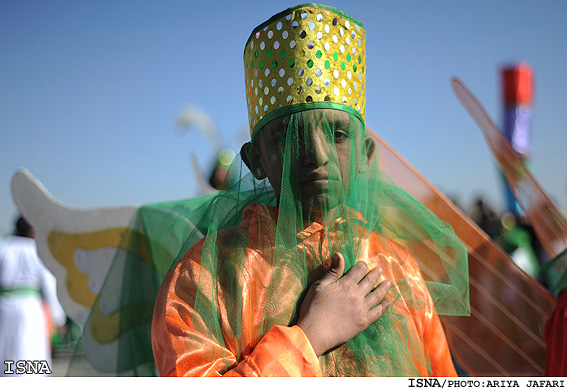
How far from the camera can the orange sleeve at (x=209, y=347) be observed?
1.15m

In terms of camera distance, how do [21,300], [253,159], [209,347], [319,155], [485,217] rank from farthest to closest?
[485,217]
[21,300]
[253,159]
[319,155]
[209,347]

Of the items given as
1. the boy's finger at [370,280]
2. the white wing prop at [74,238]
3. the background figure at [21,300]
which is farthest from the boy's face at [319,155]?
the background figure at [21,300]

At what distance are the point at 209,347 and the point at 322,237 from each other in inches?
16.4

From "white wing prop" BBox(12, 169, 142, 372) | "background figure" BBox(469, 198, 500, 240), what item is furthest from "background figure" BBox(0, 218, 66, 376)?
"background figure" BBox(469, 198, 500, 240)

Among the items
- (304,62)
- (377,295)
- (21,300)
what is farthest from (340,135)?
(21,300)

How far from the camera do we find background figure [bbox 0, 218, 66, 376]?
4051 millimetres

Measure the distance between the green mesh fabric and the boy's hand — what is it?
4 cm

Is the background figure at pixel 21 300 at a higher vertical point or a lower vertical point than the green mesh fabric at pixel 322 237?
lower

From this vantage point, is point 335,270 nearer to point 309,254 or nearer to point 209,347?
point 309,254

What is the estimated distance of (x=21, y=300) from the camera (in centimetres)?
416

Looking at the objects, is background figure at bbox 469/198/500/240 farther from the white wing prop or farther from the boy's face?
the boy's face

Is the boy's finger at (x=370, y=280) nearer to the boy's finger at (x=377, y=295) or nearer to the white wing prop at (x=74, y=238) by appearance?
the boy's finger at (x=377, y=295)

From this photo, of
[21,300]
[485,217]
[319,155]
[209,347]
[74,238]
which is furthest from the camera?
[485,217]
